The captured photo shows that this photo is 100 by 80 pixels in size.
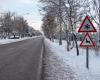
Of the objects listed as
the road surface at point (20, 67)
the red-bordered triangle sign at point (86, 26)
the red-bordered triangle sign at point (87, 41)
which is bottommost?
the road surface at point (20, 67)

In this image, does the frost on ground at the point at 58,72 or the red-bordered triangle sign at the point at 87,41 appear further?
Result: the red-bordered triangle sign at the point at 87,41

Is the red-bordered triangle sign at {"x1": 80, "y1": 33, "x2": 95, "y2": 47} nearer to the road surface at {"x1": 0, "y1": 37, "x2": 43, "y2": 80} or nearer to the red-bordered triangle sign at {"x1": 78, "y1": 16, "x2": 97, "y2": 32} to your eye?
the red-bordered triangle sign at {"x1": 78, "y1": 16, "x2": 97, "y2": 32}

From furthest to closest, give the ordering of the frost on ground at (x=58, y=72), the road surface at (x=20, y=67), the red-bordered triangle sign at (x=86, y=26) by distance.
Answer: the red-bordered triangle sign at (x=86, y=26)
the road surface at (x=20, y=67)
the frost on ground at (x=58, y=72)

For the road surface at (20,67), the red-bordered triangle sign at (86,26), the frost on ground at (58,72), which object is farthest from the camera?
the red-bordered triangle sign at (86,26)

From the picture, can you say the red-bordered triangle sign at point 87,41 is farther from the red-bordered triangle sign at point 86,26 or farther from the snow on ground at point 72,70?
the snow on ground at point 72,70

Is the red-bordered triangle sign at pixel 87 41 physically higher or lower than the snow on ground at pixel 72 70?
→ higher

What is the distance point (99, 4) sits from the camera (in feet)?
75.6

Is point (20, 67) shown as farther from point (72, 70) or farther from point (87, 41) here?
point (87, 41)

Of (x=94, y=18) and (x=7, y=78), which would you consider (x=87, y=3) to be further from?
(x=7, y=78)

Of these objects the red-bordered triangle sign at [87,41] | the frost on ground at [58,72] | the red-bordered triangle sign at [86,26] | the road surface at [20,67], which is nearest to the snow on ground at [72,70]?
the frost on ground at [58,72]

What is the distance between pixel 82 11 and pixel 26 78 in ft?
59.3

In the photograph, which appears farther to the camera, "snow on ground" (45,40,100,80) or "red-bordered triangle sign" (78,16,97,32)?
"red-bordered triangle sign" (78,16,97,32)

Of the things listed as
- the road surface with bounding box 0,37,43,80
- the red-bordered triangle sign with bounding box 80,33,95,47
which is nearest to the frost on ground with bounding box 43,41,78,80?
the road surface with bounding box 0,37,43,80

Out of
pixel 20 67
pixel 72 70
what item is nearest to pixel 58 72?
pixel 72 70
